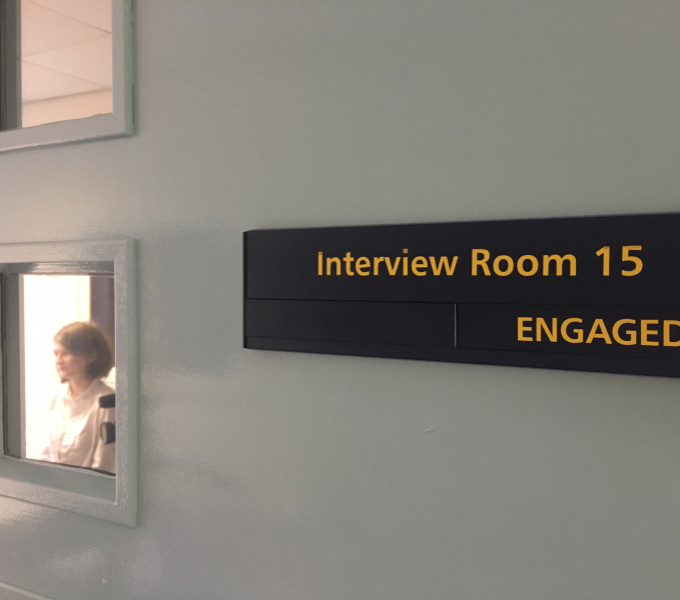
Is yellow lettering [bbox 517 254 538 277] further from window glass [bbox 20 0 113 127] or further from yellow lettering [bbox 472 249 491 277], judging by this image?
window glass [bbox 20 0 113 127]

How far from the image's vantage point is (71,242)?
110 cm

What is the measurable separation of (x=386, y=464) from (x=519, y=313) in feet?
0.89

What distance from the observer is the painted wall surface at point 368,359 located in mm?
684

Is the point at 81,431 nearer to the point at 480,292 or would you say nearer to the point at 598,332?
the point at 480,292

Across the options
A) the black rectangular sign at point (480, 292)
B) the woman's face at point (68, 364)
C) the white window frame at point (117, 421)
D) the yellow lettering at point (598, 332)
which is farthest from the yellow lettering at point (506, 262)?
the woman's face at point (68, 364)

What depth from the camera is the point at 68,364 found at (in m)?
1.23

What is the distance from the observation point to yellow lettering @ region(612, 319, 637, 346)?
0.65 metres

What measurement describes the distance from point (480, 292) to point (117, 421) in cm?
67

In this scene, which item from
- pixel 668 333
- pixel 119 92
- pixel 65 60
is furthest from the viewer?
pixel 65 60

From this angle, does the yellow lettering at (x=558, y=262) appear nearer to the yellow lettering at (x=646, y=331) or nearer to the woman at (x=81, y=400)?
the yellow lettering at (x=646, y=331)

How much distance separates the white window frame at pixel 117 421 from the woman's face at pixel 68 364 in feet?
0.57

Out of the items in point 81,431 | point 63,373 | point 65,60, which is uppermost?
point 65,60

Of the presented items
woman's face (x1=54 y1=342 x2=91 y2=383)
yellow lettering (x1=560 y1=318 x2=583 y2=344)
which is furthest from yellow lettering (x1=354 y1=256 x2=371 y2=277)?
woman's face (x1=54 y1=342 x2=91 y2=383)

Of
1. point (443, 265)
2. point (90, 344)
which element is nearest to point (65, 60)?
point (90, 344)
